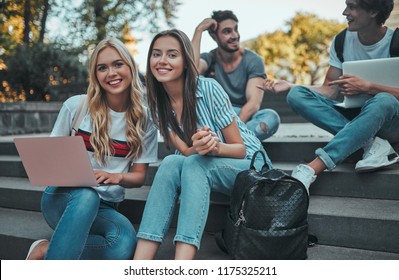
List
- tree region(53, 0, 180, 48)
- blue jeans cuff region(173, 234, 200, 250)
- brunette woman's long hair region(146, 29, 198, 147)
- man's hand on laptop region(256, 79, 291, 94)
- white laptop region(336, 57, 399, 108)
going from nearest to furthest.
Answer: blue jeans cuff region(173, 234, 200, 250)
brunette woman's long hair region(146, 29, 198, 147)
white laptop region(336, 57, 399, 108)
man's hand on laptop region(256, 79, 291, 94)
tree region(53, 0, 180, 48)

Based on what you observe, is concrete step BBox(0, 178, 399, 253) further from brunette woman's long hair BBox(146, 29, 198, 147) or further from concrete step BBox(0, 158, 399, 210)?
brunette woman's long hair BBox(146, 29, 198, 147)

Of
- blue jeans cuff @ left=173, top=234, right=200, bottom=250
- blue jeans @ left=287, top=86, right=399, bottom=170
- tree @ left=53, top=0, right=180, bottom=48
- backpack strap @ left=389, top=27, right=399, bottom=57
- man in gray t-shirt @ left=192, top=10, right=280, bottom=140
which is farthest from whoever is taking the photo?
tree @ left=53, top=0, right=180, bottom=48

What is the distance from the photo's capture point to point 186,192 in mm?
1742

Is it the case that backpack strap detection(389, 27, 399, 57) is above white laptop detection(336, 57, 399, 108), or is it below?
above

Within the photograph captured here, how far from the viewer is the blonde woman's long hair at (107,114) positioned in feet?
6.57

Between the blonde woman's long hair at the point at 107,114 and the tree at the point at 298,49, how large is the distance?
50.0 feet

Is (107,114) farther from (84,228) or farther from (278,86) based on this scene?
(278,86)

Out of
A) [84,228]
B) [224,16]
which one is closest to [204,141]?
[84,228]

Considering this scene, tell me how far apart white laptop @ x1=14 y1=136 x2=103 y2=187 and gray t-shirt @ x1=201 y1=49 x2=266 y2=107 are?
1.62 m

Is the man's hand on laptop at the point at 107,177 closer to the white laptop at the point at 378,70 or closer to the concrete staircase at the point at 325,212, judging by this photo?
the concrete staircase at the point at 325,212

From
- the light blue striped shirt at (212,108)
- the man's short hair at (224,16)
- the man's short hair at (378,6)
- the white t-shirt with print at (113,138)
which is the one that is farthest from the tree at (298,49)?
the white t-shirt with print at (113,138)

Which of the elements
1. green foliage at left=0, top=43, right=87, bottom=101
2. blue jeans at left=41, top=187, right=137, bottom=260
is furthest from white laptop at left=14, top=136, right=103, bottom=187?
green foliage at left=0, top=43, right=87, bottom=101

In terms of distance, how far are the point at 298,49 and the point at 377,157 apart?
15.9m

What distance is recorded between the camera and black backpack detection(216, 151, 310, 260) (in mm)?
1667
